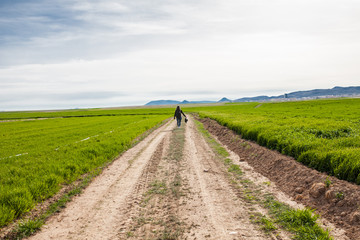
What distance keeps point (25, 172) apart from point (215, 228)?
7.65 meters

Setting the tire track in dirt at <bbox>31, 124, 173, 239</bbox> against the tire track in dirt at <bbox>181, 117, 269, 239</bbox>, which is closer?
the tire track in dirt at <bbox>181, 117, 269, 239</bbox>

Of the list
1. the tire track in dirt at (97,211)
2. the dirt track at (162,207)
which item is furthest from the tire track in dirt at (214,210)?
the tire track in dirt at (97,211)

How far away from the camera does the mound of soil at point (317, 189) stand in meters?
4.93

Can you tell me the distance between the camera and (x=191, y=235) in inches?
176

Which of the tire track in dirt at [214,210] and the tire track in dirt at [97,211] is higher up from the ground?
the tire track in dirt at [97,211]

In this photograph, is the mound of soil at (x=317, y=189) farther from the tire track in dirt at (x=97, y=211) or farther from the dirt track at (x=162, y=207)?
the tire track in dirt at (x=97, y=211)

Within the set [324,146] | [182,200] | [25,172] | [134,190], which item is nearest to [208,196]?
[182,200]

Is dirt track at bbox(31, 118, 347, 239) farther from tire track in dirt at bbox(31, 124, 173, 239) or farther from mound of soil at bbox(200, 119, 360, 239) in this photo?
mound of soil at bbox(200, 119, 360, 239)

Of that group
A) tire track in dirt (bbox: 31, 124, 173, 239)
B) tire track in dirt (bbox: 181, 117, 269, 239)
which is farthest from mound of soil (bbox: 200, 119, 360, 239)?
tire track in dirt (bbox: 31, 124, 173, 239)

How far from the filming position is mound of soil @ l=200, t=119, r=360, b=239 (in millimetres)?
4930

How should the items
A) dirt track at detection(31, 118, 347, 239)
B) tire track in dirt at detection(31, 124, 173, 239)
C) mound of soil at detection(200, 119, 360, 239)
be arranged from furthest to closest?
mound of soil at detection(200, 119, 360, 239), tire track in dirt at detection(31, 124, 173, 239), dirt track at detection(31, 118, 347, 239)

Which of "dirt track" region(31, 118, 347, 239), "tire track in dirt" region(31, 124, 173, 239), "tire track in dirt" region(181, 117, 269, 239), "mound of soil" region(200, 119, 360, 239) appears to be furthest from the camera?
"mound of soil" region(200, 119, 360, 239)

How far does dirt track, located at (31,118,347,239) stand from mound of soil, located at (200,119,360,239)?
1.20 ft

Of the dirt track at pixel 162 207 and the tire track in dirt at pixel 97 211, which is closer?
the dirt track at pixel 162 207
